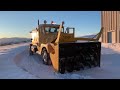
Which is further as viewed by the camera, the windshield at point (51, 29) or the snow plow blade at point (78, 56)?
the windshield at point (51, 29)

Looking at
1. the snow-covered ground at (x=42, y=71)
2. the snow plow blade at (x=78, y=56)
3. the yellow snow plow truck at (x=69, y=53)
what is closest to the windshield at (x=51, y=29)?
the yellow snow plow truck at (x=69, y=53)

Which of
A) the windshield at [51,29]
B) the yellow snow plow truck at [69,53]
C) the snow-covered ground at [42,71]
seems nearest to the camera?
the snow-covered ground at [42,71]

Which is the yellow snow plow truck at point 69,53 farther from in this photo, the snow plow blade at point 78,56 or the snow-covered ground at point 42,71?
the snow-covered ground at point 42,71

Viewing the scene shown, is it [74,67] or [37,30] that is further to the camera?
[37,30]

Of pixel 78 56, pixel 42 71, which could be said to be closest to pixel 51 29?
pixel 78 56

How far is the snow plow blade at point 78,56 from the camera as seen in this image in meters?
5.43

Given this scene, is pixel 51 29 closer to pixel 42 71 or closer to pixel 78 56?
pixel 78 56

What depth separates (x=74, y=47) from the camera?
5.60 metres

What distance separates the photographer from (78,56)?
5727 millimetres

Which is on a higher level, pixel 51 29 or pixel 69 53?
pixel 51 29
